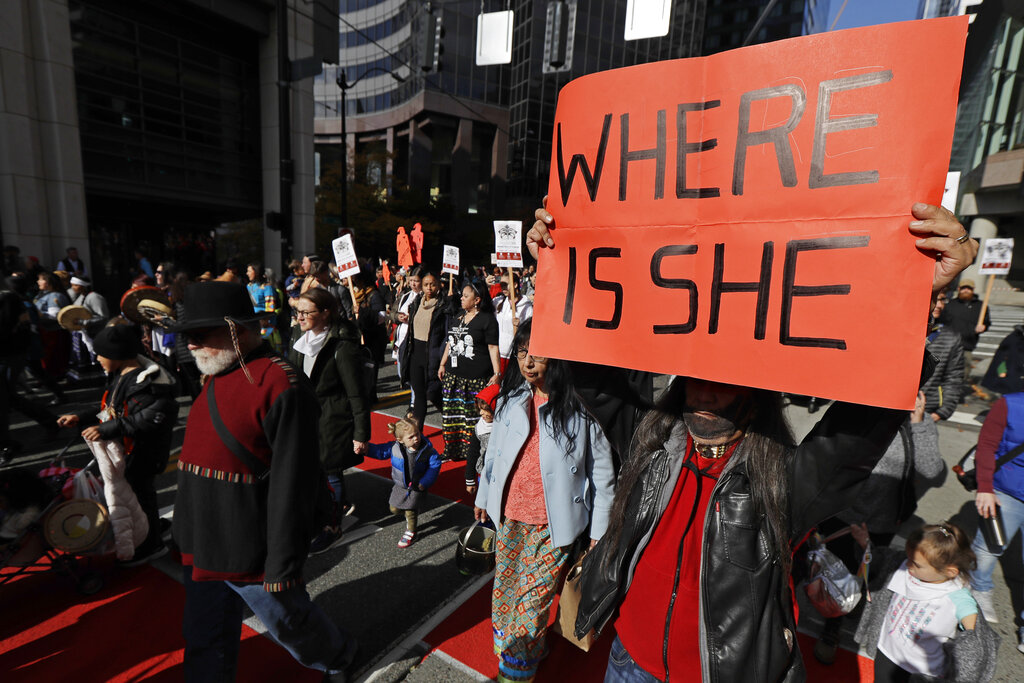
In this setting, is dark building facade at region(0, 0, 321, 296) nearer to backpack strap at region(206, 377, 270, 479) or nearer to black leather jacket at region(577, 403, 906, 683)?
backpack strap at region(206, 377, 270, 479)

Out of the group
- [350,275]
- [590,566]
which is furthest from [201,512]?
[350,275]

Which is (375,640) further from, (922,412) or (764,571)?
(922,412)

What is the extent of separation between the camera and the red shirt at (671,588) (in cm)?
160

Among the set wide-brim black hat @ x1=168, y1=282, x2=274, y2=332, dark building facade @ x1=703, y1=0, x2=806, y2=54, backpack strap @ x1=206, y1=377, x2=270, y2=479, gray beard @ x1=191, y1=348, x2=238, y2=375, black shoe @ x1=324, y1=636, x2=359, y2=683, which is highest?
dark building facade @ x1=703, y1=0, x2=806, y2=54

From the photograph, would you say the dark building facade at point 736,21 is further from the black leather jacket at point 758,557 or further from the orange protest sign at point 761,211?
the black leather jacket at point 758,557

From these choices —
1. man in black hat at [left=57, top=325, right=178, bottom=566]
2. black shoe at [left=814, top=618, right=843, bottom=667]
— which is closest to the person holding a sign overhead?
black shoe at [left=814, top=618, right=843, bottom=667]

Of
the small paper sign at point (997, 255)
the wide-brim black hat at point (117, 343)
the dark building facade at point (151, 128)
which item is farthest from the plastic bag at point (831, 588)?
the dark building facade at point (151, 128)

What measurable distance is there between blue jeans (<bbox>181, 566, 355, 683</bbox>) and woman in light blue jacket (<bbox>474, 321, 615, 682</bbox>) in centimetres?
96

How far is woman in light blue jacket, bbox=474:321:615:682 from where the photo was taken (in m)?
2.44

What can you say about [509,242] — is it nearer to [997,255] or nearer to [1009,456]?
[1009,456]

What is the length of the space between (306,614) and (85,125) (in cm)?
1738

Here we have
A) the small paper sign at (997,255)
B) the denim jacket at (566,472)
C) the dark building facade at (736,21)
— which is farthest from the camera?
the dark building facade at (736,21)

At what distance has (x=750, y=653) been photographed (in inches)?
58.6

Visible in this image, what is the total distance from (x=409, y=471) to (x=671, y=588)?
8.73 ft
